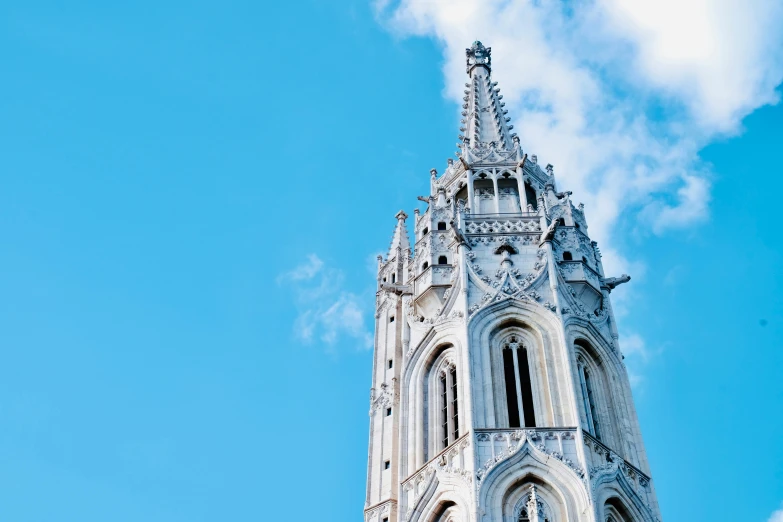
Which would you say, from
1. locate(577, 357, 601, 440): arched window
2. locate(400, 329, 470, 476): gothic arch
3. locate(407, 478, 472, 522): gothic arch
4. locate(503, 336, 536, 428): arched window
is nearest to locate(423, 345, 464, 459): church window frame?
locate(400, 329, 470, 476): gothic arch

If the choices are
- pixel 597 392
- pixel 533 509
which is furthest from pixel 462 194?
pixel 533 509

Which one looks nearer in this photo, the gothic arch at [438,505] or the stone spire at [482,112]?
the gothic arch at [438,505]

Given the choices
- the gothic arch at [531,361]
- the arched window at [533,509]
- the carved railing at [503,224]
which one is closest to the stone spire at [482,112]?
the carved railing at [503,224]

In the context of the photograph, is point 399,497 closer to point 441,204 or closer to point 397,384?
point 397,384

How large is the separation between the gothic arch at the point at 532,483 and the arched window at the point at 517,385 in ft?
7.35

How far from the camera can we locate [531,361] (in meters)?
37.2

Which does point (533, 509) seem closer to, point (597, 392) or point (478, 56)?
point (597, 392)

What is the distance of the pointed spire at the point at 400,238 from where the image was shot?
50.6 metres

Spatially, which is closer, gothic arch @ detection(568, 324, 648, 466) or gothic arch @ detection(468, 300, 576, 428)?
gothic arch @ detection(468, 300, 576, 428)

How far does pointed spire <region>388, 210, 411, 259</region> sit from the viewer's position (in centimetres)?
5062

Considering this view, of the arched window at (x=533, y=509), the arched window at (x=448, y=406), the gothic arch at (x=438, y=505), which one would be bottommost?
the arched window at (x=533, y=509)

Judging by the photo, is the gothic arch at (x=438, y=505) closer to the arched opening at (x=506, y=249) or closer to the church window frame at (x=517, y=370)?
the church window frame at (x=517, y=370)

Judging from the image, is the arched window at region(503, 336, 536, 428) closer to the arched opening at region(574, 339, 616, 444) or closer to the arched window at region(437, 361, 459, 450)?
the arched opening at region(574, 339, 616, 444)

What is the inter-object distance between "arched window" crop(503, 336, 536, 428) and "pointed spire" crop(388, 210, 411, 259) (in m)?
13.5
